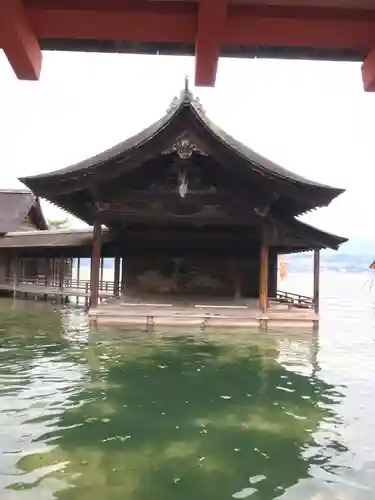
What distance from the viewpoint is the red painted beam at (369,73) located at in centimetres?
324

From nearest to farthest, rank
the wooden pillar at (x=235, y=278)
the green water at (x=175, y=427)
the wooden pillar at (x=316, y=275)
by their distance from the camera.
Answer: the green water at (x=175, y=427), the wooden pillar at (x=316, y=275), the wooden pillar at (x=235, y=278)

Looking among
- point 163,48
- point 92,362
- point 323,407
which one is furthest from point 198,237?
point 163,48

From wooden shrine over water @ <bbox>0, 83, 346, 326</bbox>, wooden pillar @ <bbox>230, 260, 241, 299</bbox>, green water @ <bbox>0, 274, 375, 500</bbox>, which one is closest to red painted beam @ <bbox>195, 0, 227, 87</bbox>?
green water @ <bbox>0, 274, 375, 500</bbox>

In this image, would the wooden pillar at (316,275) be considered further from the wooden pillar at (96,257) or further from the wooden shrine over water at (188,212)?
the wooden pillar at (96,257)

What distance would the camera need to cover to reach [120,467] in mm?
4965

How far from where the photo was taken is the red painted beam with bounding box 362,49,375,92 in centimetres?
324

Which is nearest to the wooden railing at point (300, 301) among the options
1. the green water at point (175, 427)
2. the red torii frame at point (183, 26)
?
the green water at point (175, 427)

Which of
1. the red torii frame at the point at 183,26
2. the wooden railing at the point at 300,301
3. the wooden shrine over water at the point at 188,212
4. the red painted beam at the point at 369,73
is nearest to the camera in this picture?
the red torii frame at the point at 183,26

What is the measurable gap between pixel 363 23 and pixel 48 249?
22712 mm

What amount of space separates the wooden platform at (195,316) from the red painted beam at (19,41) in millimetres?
12166

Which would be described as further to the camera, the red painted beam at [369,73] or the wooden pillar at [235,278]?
the wooden pillar at [235,278]

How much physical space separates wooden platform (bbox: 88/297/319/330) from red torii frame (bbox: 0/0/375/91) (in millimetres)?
12254

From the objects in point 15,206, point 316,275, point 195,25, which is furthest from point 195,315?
point 15,206

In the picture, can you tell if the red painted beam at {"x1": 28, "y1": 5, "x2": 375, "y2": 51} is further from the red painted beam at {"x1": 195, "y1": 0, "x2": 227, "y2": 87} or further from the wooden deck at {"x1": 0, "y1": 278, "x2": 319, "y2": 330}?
the wooden deck at {"x1": 0, "y1": 278, "x2": 319, "y2": 330}
